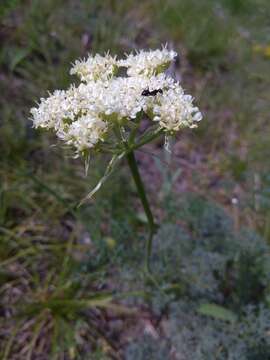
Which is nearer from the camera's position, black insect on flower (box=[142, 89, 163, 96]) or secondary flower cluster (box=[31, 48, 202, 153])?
secondary flower cluster (box=[31, 48, 202, 153])

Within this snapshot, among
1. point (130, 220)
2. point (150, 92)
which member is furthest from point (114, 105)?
point (130, 220)

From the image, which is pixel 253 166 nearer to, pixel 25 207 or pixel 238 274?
pixel 238 274

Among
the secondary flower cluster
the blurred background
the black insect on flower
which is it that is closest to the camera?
the secondary flower cluster

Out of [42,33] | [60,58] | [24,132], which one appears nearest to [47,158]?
[24,132]

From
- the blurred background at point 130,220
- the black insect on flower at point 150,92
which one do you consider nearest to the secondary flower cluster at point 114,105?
the black insect on flower at point 150,92

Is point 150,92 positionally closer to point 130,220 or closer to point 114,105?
point 114,105

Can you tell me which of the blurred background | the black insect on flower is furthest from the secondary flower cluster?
the blurred background

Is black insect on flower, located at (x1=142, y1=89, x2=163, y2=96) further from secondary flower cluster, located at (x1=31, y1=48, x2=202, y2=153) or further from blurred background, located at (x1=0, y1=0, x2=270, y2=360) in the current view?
blurred background, located at (x1=0, y1=0, x2=270, y2=360)
